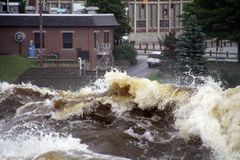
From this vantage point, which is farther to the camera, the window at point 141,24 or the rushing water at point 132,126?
the window at point 141,24

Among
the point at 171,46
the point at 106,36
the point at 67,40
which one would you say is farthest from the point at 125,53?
the point at 67,40

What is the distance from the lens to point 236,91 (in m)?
12.2

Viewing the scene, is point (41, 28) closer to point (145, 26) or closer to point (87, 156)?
point (87, 156)

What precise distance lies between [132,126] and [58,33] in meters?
27.7

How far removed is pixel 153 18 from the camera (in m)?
76.5

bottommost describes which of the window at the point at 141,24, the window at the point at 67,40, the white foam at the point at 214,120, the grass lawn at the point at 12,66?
the grass lawn at the point at 12,66

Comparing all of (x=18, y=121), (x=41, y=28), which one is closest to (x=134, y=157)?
(x=18, y=121)

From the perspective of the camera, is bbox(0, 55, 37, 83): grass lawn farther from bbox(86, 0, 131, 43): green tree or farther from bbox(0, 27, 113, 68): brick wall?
bbox(86, 0, 131, 43): green tree

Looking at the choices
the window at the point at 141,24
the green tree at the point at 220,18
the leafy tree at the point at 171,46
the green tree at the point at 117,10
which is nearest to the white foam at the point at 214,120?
the green tree at the point at 220,18

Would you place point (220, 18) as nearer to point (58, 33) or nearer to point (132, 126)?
point (58, 33)

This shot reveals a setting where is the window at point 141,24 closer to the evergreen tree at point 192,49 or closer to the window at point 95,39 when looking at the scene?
the window at point 95,39

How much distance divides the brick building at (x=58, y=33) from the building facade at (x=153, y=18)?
34.5 meters

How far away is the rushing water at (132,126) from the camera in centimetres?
1094

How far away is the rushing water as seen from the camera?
10.9 metres
